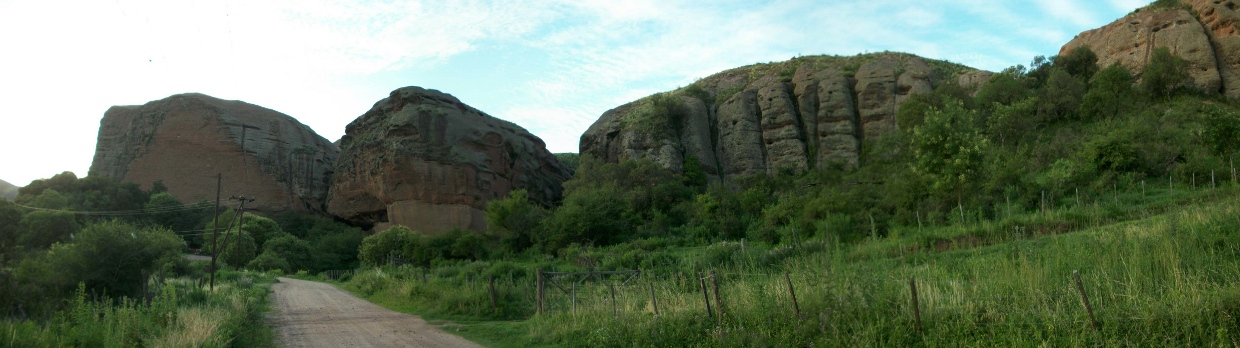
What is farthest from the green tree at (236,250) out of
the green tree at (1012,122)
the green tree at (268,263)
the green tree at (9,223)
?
the green tree at (1012,122)

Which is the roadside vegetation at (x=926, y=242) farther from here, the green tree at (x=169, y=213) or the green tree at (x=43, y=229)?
the green tree at (x=169, y=213)

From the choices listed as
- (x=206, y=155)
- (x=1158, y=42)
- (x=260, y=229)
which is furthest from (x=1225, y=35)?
(x=206, y=155)

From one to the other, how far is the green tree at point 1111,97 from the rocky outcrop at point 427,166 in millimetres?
43834

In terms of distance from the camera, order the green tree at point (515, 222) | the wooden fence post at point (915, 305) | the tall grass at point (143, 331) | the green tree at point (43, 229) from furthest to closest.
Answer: the green tree at point (515, 222) → the green tree at point (43, 229) → the tall grass at point (143, 331) → the wooden fence post at point (915, 305)

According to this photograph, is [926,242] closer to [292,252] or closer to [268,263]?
[268,263]

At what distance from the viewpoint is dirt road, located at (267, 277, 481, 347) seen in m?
14.6

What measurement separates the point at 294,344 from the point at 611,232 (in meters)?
30.4

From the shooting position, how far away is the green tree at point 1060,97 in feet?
141

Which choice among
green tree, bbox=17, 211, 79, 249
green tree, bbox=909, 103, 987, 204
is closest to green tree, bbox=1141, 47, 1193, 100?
green tree, bbox=909, 103, 987, 204

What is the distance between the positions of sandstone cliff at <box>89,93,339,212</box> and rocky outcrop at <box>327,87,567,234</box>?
8.99 m

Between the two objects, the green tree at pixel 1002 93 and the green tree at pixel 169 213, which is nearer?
the green tree at pixel 1002 93

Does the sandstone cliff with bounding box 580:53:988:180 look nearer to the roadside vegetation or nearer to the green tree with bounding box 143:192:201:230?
the roadside vegetation

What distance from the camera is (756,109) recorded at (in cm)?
5997

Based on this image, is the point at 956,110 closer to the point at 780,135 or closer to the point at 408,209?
the point at 780,135
